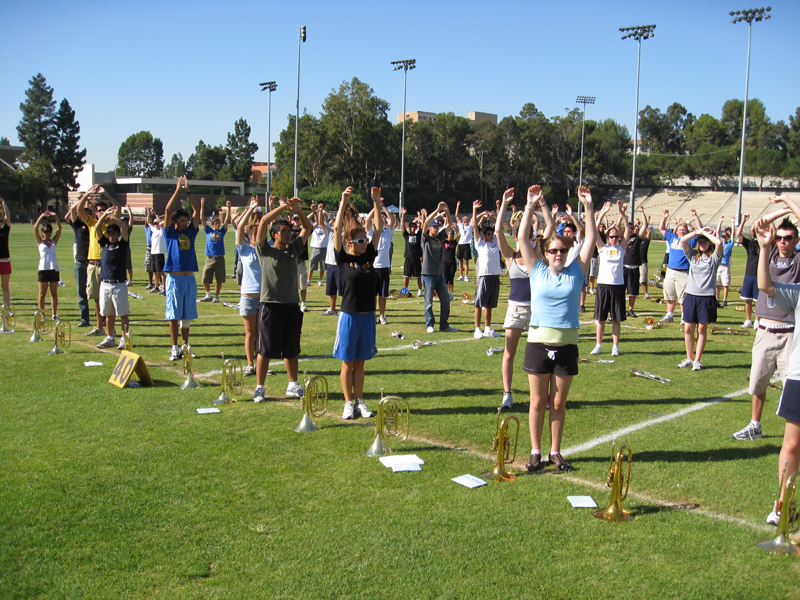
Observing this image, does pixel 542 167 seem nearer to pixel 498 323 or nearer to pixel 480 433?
pixel 498 323

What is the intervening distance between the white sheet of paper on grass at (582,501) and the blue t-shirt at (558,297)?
1496 millimetres

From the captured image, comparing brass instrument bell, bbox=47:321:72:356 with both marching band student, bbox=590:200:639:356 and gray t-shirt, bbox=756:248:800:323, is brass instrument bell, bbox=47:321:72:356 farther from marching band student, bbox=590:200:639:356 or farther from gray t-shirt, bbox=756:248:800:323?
gray t-shirt, bbox=756:248:800:323

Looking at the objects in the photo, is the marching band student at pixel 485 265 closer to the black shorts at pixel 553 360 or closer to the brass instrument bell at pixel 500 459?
the black shorts at pixel 553 360

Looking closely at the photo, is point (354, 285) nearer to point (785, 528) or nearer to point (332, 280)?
point (785, 528)

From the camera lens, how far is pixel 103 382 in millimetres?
8852

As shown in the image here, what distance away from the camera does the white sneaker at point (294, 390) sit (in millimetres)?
8344

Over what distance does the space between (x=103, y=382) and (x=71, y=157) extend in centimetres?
10861

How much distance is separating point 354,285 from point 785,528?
4.54m

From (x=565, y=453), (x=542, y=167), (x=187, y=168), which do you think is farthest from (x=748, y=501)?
(x=187, y=168)

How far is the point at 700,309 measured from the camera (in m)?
9.92

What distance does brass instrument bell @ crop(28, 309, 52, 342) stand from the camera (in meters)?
11.5

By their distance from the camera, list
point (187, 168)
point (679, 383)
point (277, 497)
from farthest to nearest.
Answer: point (187, 168), point (679, 383), point (277, 497)

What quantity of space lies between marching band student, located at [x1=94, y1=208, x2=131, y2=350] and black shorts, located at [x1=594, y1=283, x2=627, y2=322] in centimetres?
812

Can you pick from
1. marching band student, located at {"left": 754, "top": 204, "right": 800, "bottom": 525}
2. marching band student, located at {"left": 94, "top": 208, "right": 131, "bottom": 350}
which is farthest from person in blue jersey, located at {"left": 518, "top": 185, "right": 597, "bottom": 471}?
marching band student, located at {"left": 94, "top": 208, "right": 131, "bottom": 350}
